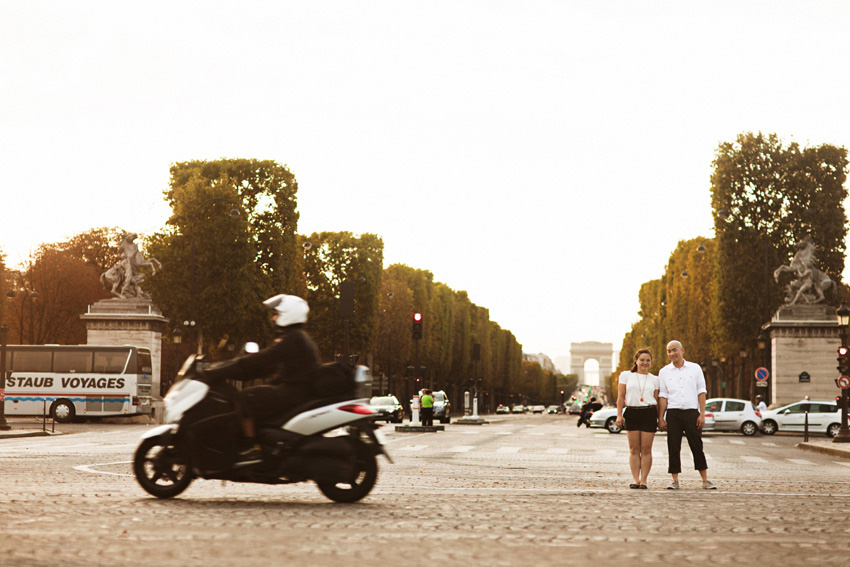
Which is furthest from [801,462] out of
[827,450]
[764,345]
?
[764,345]

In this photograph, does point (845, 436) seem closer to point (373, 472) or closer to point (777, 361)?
point (777, 361)

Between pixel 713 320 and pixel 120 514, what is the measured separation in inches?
2012

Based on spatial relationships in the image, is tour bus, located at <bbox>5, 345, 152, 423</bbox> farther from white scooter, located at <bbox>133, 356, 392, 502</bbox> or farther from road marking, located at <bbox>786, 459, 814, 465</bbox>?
white scooter, located at <bbox>133, 356, 392, 502</bbox>

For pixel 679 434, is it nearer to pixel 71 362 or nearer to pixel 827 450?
pixel 827 450

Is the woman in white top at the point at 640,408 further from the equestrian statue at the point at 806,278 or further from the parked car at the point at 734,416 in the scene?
the equestrian statue at the point at 806,278

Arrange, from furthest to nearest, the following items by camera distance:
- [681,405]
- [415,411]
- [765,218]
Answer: [765,218]
[415,411]
[681,405]

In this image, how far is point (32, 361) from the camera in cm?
4241

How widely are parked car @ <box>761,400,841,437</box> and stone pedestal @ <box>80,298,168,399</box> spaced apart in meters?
25.3

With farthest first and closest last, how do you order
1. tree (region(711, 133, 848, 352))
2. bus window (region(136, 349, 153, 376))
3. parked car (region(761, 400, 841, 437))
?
tree (region(711, 133, 848, 352)) < bus window (region(136, 349, 153, 376)) < parked car (region(761, 400, 841, 437))

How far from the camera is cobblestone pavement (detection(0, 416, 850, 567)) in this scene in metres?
6.66

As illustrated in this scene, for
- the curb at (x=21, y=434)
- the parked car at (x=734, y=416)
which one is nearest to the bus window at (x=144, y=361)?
the curb at (x=21, y=434)

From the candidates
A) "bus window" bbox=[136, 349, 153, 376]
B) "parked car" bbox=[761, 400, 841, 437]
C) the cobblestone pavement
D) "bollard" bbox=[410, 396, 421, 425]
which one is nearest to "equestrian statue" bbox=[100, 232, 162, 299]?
"bus window" bbox=[136, 349, 153, 376]

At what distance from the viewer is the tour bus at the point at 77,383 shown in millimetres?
42031

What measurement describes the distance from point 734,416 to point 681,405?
29752mm
